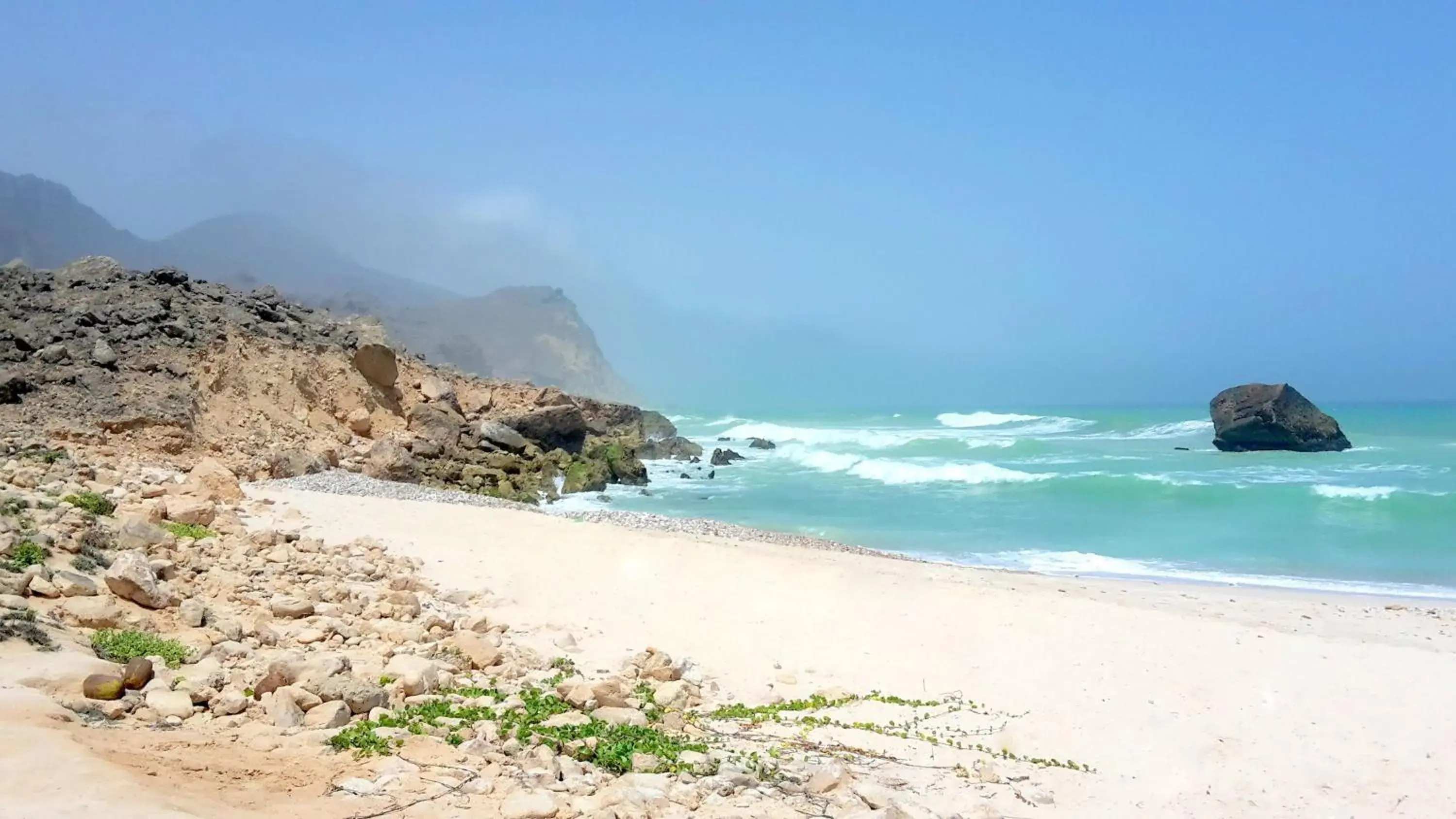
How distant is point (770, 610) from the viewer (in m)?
9.91

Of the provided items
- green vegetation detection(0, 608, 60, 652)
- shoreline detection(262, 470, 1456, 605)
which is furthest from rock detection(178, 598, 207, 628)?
shoreline detection(262, 470, 1456, 605)

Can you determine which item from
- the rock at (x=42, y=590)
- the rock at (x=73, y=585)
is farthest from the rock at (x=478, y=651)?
the rock at (x=42, y=590)

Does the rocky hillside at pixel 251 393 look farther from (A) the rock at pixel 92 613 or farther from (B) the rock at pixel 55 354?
(A) the rock at pixel 92 613

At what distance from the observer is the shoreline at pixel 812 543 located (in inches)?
563

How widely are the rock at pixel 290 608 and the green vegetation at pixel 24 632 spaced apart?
70.9 inches

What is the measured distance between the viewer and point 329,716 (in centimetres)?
517

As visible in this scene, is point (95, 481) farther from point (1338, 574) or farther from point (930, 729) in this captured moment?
point (1338, 574)

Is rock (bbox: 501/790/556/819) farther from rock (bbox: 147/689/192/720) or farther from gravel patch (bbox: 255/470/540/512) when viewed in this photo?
gravel patch (bbox: 255/470/540/512)

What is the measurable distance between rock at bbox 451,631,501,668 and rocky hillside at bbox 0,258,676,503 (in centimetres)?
1200

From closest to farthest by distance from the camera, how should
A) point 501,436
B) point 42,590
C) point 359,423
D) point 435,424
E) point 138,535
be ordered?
point 42,590 → point 138,535 → point 359,423 → point 435,424 → point 501,436

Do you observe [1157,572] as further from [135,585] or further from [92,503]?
[92,503]

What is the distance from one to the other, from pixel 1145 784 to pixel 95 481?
1217cm

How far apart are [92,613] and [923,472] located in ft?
89.2

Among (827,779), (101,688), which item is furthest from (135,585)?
(827,779)
